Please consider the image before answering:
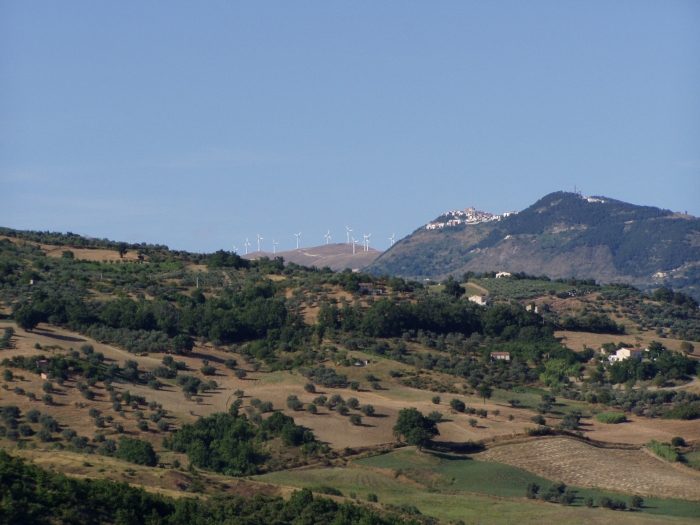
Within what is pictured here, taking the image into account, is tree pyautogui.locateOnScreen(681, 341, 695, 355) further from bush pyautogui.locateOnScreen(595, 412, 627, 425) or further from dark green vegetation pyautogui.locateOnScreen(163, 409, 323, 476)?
dark green vegetation pyautogui.locateOnScreen(163, 409, 323, 476)

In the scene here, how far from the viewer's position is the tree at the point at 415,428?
64.4 m

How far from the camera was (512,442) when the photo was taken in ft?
220

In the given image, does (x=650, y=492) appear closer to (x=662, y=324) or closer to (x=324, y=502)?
(x=324, y=502)

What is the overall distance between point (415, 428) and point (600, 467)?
10463 millimetres

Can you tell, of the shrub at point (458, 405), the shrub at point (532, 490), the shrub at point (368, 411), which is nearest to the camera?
the shrub at point (532, 490)

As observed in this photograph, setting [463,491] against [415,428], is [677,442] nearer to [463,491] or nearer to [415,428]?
[415,428]

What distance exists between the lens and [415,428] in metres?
64.9

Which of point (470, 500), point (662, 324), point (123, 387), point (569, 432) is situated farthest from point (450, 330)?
point (470, 500)

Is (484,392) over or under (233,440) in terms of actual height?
over

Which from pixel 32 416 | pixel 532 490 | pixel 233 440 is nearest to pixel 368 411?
pixel 233 440

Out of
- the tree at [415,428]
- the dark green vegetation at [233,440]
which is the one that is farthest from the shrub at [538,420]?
the dark green vegetation at [233,440]

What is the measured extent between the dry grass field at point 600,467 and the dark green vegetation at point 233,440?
10782 mm

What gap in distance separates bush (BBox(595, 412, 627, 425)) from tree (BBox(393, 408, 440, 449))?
1537cm

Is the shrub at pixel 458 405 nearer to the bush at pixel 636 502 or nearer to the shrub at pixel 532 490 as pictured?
the shrub at pixel 532 490
